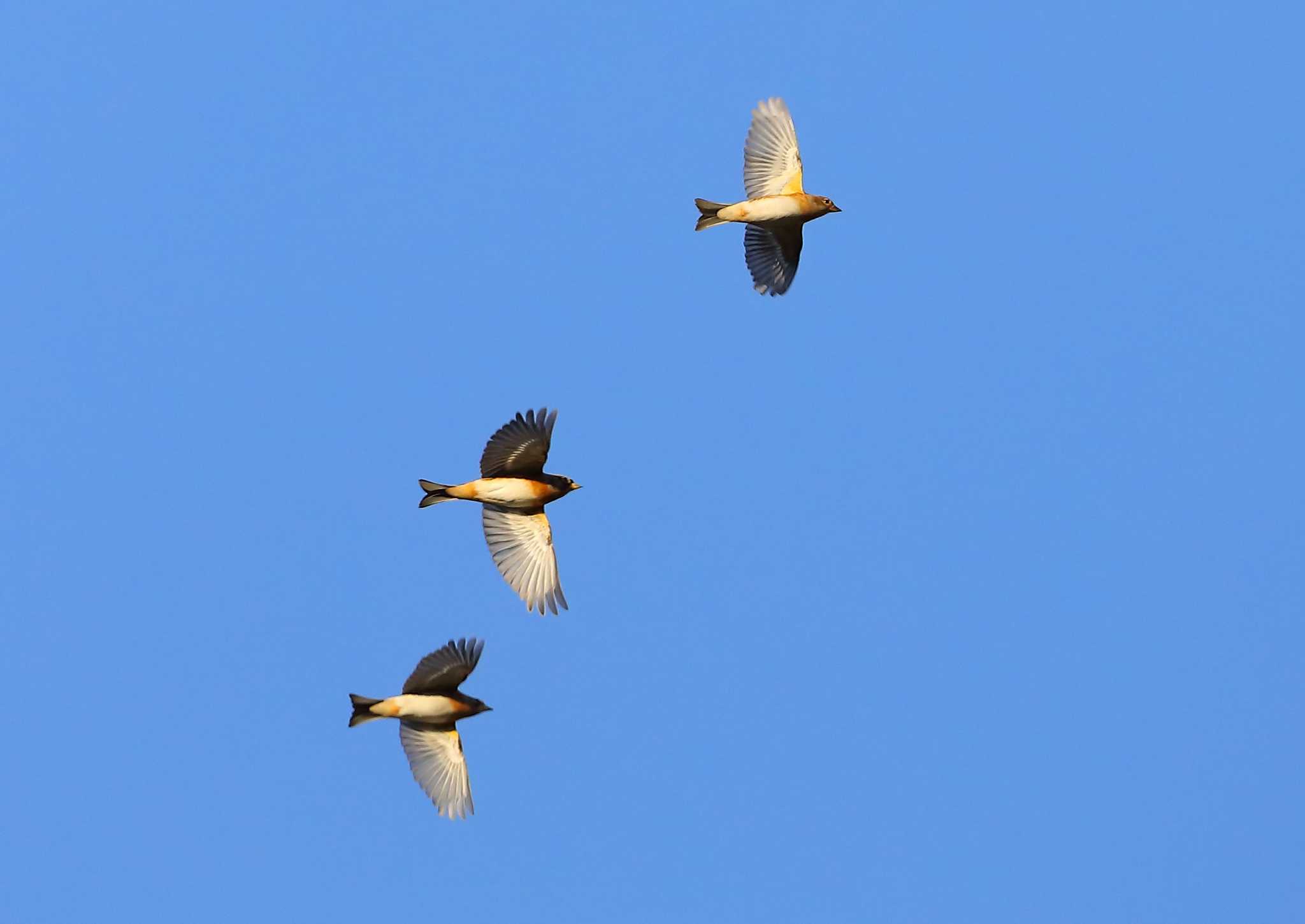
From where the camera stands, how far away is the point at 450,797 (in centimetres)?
2317

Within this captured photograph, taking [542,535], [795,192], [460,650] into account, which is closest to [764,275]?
[795,192]

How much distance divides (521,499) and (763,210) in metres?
5.32

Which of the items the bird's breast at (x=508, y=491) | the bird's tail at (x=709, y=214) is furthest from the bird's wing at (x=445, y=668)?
the bird's tail at (x=709, y=214)

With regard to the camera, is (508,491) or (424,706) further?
(508,491)

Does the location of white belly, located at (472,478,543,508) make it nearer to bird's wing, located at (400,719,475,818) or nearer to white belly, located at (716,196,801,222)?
bird's wing, located at (400,719,475,818)

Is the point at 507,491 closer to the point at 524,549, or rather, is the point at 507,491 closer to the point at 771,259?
the point at 524,549

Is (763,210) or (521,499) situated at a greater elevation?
(763,210)

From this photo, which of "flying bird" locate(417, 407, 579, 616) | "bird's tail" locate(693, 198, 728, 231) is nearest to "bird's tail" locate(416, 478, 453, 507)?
"flying bird" locate(417, 407, 579, 616)

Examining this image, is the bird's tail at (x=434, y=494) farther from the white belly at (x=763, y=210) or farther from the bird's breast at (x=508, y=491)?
the white belly at (x=763, y=210)

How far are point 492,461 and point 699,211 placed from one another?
4.72 meters

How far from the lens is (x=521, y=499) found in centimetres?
2369

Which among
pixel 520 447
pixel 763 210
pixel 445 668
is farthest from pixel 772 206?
pixel 445 668

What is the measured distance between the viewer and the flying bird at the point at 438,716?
22.6 m

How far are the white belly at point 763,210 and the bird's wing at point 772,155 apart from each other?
0.88ft
